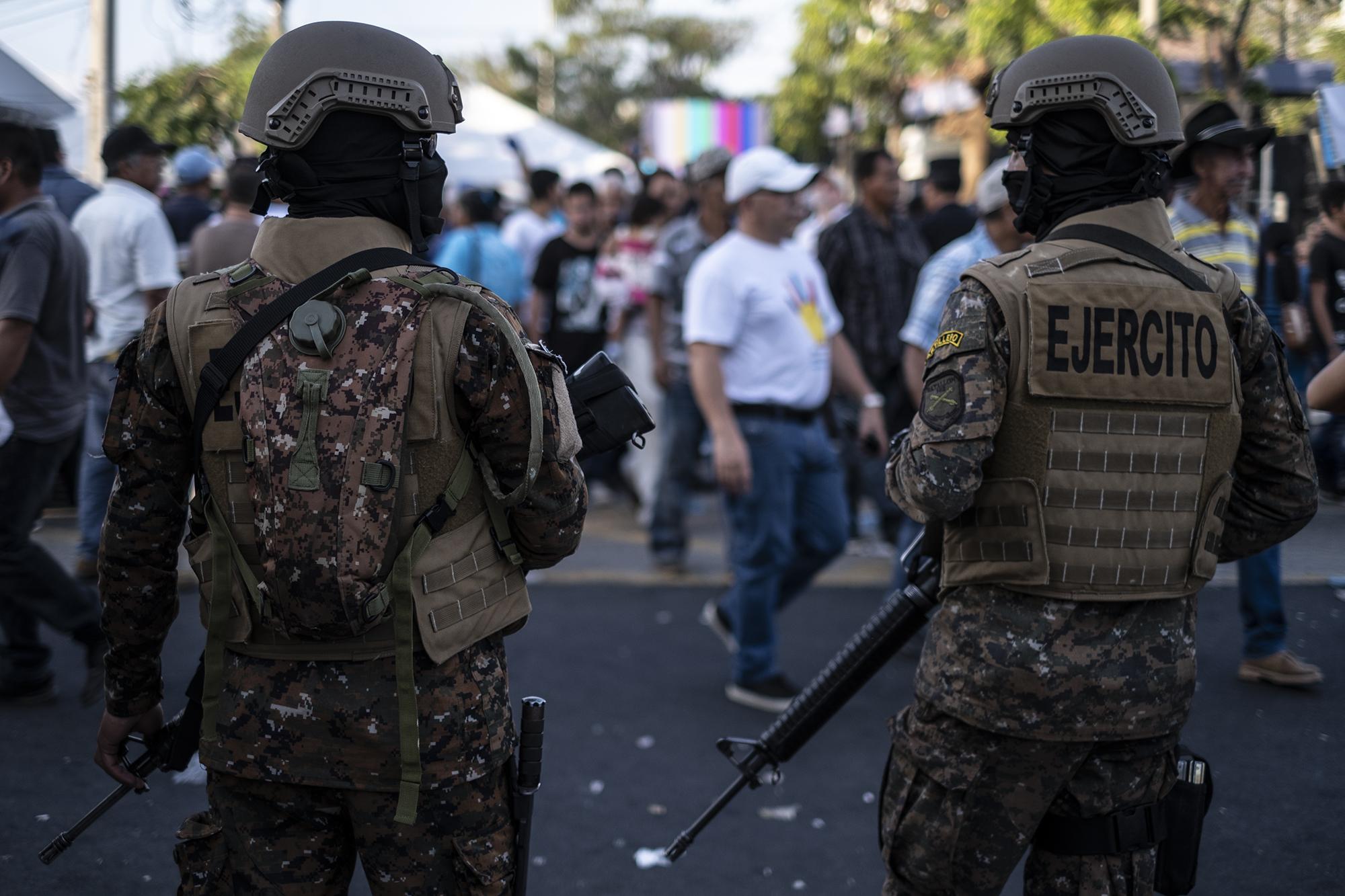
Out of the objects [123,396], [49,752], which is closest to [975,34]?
[49,752]

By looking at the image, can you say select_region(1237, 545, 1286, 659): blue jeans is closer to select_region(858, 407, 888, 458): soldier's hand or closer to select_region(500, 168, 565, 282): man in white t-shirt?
select_region(858, 407, 888, 458): soldier's hand

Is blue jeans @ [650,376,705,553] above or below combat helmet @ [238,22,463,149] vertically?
below

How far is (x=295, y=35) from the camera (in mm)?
2166

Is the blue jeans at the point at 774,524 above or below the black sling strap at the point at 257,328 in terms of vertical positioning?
below

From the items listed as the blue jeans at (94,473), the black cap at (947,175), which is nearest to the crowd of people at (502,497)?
the blue jeans at (94,473)

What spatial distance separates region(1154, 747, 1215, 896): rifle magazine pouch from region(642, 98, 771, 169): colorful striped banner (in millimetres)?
21862

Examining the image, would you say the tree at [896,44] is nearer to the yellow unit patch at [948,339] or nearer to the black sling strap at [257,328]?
the yellow unit patch at [948,339]

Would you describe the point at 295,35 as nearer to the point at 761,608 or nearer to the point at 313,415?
the point at 313,415

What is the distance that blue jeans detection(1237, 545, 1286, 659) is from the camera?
513cm

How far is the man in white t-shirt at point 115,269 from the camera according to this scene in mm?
5941

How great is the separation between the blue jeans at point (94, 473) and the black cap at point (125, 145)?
0.96 m

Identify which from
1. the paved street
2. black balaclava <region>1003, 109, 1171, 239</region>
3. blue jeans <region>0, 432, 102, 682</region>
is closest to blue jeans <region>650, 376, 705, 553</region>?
the paved street

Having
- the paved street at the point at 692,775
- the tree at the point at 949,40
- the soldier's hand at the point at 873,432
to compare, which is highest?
the tree at the point at 949,40

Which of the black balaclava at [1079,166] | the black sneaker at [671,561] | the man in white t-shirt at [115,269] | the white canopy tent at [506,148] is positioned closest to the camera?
the black balaclava at [1079,166]
